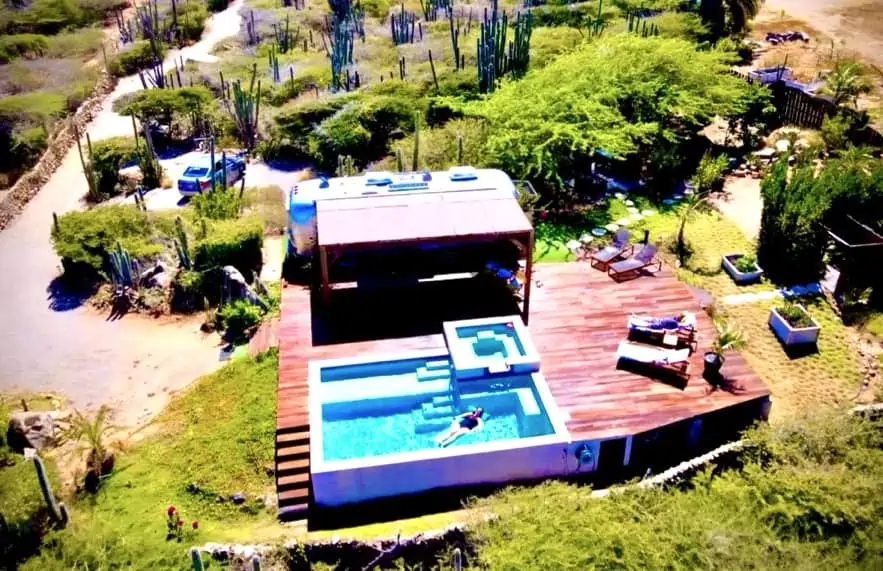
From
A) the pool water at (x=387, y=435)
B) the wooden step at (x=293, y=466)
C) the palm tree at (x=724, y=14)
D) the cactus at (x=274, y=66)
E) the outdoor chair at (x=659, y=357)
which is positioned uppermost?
the palm tree at (x=724, y=14)

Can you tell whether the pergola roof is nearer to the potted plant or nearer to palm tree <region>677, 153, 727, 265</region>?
the potted plant

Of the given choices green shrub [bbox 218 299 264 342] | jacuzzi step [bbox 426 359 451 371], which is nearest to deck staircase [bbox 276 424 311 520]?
jacuzzi step [bbox 426 359 451 371]

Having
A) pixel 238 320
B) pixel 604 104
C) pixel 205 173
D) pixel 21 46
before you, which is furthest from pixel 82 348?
pixel 21 46

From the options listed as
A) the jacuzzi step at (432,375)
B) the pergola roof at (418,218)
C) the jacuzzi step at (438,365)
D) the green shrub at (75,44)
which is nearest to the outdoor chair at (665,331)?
the pergola roof at (418,218)

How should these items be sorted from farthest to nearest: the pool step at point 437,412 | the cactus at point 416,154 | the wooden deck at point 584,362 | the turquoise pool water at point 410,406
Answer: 1. the cactus at point 416,154
2. the pool step at point 437,412
3. the wooden deck at point 584,362
4. the turquoise pool water at point 410,406

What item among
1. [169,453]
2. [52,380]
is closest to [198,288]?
[52,380]

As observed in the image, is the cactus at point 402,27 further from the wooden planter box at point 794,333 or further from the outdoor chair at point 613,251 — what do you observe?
the wooden planter box at point 794,333

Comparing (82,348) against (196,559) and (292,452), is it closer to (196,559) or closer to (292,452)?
(292,452)
